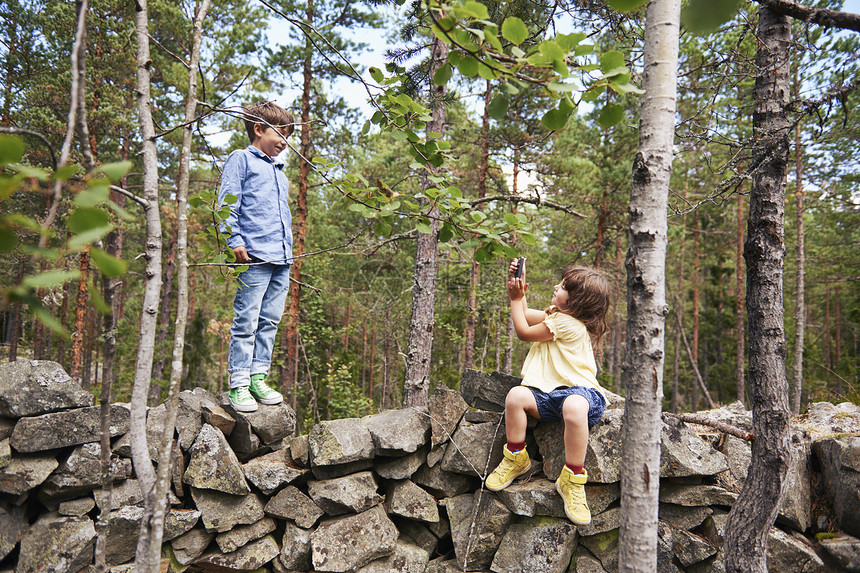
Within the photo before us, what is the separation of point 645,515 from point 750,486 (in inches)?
53.0

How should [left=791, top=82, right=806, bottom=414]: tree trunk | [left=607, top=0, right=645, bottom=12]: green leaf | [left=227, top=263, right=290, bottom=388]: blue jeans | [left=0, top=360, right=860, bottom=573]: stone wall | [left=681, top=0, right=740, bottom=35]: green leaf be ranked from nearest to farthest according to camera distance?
[left=681, top=0, right=740, bottom=35]: green leaf < [left=607, top=0, right=645, bottom=12]: green leaf < [left=0, top=360, right=860, bottom=573]: stone wall < [left=227, top=263, right=290, bottom=388]: blue jeans < [left=791, top=82, right=806, bottom=414]: tree trunk

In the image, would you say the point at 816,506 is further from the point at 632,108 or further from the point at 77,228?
the point at 632,108

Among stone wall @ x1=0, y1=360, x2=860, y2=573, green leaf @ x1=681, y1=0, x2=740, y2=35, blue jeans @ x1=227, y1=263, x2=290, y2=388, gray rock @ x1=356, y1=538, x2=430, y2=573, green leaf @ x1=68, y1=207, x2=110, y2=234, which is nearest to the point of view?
green leaf @ x1=68, y1=207, x2=110, y2=234

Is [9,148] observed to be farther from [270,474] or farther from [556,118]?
[270,474]

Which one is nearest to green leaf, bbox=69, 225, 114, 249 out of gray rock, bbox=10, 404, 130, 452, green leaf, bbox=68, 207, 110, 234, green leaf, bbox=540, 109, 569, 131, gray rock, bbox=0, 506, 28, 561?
green leaf, bbox=68, 207, 110, 234

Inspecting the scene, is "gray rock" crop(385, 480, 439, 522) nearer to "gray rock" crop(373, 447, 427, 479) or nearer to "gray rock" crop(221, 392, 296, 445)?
"gray rock" crop(373, 447, 427, 479)

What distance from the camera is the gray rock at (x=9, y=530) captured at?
2645 mm

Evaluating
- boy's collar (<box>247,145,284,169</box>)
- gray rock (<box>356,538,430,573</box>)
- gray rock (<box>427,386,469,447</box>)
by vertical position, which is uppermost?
boy's collar (<box>247,145,284,169</box>)

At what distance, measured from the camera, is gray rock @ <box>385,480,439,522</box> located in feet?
10.2

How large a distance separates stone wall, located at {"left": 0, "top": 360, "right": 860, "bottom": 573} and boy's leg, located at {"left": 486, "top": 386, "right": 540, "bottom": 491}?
145mm

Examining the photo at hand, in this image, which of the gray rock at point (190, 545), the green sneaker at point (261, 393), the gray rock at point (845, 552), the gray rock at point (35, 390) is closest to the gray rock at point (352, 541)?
the gray rock at point (190, 545)

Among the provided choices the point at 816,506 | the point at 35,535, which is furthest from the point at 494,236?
the point at 35,535

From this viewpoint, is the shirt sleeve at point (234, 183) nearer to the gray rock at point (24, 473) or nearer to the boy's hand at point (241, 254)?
the boy's hand at point (241, 254)

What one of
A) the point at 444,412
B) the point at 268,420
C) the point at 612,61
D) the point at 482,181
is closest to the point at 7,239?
the point at 612,61
